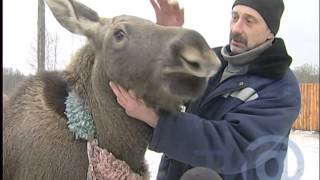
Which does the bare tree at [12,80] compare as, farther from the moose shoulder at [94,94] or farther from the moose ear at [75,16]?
the moose ear at [75,16]

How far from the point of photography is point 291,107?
1.70m

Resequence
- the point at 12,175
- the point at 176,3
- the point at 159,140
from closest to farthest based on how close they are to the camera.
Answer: the point at 159,140, the point at 12,175, the point at 176,3

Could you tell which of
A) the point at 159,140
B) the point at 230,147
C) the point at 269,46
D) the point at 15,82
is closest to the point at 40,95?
the point at 15,82

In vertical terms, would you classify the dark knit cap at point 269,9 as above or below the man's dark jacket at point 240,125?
above

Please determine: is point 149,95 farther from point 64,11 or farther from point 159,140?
point 64,11

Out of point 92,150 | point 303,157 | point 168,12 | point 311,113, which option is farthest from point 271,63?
point 311,113

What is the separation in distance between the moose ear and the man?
0.21m

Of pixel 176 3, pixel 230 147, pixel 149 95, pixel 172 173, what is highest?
pixel 176 3

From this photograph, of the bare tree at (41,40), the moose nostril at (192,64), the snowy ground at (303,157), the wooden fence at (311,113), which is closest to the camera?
the moose nostril at (192,64)

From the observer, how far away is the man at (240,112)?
153 cm

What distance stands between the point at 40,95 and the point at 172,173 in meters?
0.51

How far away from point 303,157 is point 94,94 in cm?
269

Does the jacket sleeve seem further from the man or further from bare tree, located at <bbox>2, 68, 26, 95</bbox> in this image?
bare tree, located at <bbox>2, 68, 26, 95</bbox>

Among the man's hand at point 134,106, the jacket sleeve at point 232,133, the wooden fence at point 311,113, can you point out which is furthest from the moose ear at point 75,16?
the wooden fence at point 311,113
